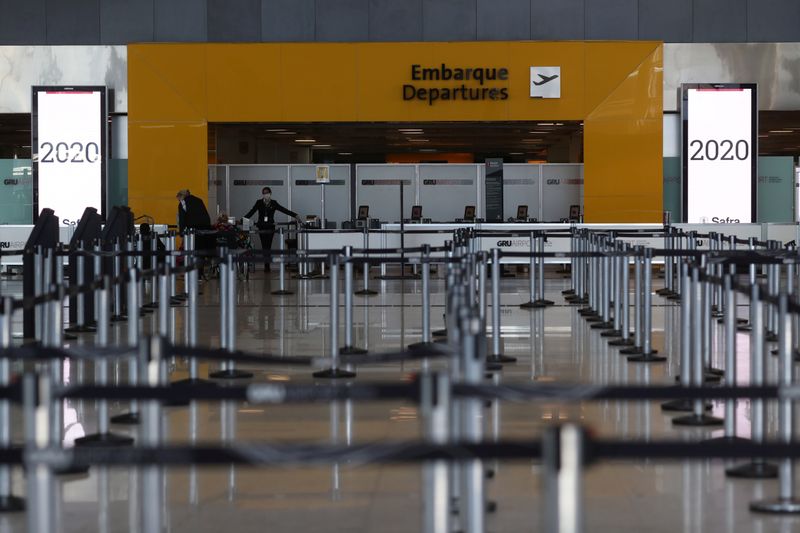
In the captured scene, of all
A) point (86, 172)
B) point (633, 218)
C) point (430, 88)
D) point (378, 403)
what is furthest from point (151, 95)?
point (378, 403)

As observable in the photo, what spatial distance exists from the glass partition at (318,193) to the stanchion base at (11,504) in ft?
76.7

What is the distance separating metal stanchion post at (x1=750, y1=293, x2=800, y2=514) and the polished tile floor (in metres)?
0.10

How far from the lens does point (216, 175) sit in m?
30.0

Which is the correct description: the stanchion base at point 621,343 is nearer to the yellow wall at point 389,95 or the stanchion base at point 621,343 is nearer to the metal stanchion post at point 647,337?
the metal stanchion post at point 647,337

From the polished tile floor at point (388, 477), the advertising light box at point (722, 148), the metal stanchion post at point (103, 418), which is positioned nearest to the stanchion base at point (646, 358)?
the polished tile floor at point (388, 477)

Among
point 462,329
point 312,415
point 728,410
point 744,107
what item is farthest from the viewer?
point 744,107

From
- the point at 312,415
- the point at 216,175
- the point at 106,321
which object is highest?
the point at 216,175

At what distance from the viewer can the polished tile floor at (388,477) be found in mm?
6316

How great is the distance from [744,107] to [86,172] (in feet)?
46.8

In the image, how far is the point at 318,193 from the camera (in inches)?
1182

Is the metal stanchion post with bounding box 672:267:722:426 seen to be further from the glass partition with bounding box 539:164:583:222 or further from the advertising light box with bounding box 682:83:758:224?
the glass partition with bounding box 539:164:583:222

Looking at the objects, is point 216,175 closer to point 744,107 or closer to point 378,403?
point 744,107

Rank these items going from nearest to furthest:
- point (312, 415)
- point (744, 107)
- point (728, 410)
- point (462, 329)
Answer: point (462, 329), point (728, 410), point (312, 415), point (744, 107)

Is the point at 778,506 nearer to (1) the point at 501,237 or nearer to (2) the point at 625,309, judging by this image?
(2) the point at 625,309
